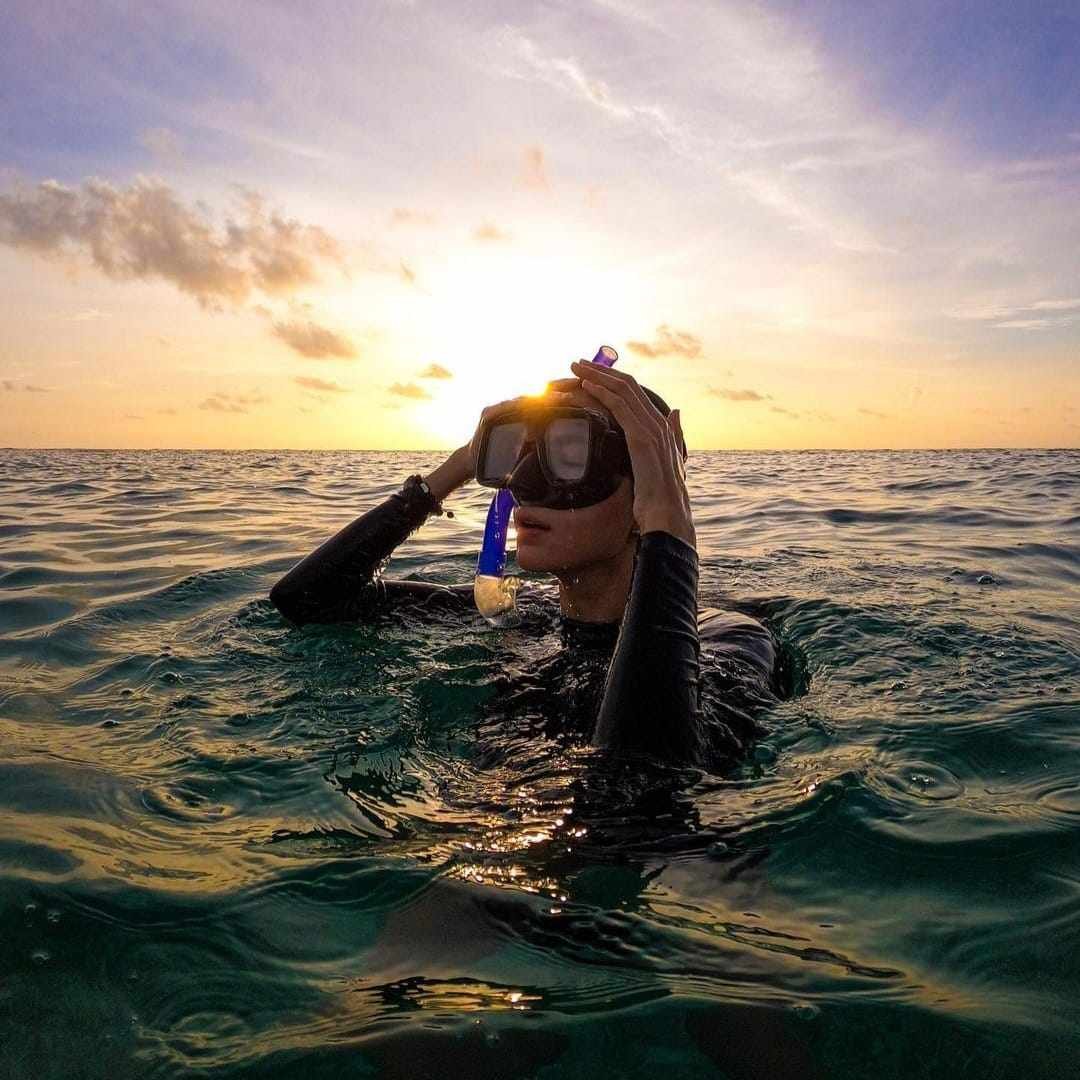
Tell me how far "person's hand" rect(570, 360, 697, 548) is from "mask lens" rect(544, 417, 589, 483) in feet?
0.53

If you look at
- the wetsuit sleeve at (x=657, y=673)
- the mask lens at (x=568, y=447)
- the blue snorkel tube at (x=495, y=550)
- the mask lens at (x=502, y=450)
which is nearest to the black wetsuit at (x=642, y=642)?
the wetsuit sleeve at (x=657, y=673)

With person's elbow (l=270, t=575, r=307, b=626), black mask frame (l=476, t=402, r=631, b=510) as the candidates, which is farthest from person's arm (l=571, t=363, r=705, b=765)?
person's elbow (l=270, t=575, r=307, b=626)

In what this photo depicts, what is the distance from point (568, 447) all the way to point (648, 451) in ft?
1.46

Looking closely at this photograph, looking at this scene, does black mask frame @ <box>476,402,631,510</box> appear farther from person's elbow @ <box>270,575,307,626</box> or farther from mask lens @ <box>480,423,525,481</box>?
person's elbow @ <box>270,575,307,626</box>

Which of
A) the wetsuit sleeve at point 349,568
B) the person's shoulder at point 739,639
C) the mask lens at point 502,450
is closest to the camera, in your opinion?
the mask lens at point 502,450

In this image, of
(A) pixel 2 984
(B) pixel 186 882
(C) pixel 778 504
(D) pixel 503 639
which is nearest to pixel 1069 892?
(B) pixel 186 882

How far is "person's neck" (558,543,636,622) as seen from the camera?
11.0ft

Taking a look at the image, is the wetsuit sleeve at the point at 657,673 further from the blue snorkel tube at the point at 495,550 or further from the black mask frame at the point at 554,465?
the blue snorkel tube at the point at 495,550

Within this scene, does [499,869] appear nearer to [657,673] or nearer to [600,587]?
[657,673]

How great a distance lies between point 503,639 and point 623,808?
6.23 feet

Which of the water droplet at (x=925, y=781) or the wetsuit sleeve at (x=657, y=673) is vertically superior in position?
the wetsuit sleeve at (x=657, y=673)

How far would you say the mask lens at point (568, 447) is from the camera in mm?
3000

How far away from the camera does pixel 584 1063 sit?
1.40m

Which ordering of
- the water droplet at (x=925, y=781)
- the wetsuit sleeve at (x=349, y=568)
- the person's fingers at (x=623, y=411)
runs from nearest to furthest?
the water droplet at (x=925, y=781)
the person's fingers at (x=623, y=411)
the wetsuit sleeve at (x=349, y=568)
